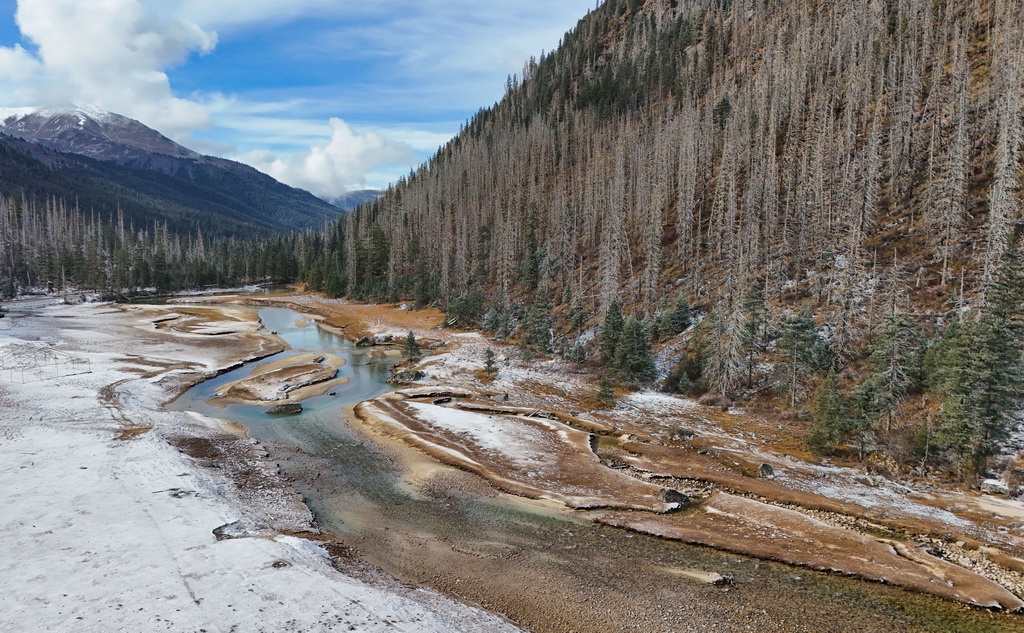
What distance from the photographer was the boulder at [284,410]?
3666 cm

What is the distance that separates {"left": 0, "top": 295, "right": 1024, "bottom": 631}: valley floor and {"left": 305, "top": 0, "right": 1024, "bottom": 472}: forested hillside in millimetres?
6508

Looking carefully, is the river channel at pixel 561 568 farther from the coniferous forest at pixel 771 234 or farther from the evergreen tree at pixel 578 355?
the evergreen tree at pixel 578 355

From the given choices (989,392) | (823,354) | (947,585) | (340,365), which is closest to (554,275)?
(340,365)

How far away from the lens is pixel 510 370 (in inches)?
1994

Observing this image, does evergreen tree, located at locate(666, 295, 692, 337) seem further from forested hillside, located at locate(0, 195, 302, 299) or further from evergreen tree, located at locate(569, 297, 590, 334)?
forested hillside, located at locate(0, 195, 302, 299)

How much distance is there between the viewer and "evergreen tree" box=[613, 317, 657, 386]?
44312 millimetres

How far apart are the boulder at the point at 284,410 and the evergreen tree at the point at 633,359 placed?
2644 cm

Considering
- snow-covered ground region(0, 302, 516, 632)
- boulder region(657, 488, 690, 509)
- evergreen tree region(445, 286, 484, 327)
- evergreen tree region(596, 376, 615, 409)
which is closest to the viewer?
snow-covered ground region(0, 302, 516, 632)

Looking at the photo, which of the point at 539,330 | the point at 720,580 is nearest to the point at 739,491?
the point at 720,580

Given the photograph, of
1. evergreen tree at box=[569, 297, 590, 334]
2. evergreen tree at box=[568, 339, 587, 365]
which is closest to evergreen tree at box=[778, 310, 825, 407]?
evergreen tree at box=[568, 339, 587, 365]

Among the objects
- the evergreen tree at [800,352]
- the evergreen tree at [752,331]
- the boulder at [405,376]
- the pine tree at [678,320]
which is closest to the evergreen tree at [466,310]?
the boulder at [405,376]

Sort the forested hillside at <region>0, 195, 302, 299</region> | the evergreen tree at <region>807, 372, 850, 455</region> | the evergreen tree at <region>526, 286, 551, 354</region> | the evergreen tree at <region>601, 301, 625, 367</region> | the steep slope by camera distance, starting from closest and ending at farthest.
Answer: the evergreen tree at <region>807, 372, 850, 455</region> < the evergreen tree at <region>601, 301, 625, 367</region> < the steep slope < the evergreen tree at <region>526, 286, 551, 354</region> < the forested hillside at <region>0, 195, 302, 299</region>

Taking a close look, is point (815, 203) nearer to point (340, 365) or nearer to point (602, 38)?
point (340, 365)

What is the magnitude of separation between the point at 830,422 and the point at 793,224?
39.7m
